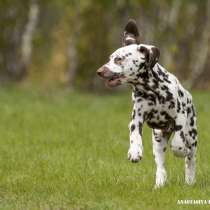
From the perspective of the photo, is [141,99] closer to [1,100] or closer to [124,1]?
[1,100]

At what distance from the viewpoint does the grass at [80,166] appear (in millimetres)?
9203

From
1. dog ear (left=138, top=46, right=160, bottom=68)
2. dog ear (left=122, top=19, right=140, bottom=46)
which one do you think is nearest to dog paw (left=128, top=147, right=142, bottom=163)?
dog ear (left=138, top=46, right=160, bottom=68)

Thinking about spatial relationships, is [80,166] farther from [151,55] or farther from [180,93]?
[151,55]

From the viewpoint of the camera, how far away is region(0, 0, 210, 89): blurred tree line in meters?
34.0

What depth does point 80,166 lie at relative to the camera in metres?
12.0

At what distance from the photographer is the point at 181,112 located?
9703 mm

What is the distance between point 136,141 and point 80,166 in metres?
2.77

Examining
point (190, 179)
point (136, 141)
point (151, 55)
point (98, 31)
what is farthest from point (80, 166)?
point (98, 31)

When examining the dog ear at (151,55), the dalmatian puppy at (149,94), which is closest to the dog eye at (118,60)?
the dalmatian puppy at (149,94)

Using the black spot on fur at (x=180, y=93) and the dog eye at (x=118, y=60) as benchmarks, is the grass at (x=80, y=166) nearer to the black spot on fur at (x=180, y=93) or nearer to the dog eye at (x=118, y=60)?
the black spot on fur at (x=180, y=93)

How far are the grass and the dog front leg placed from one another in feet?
1.52

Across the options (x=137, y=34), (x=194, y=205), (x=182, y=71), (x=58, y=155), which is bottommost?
(x=194, y=205)

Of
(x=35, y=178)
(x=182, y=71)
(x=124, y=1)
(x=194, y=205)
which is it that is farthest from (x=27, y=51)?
(x=194, y=205)

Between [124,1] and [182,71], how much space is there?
863 centimetres
